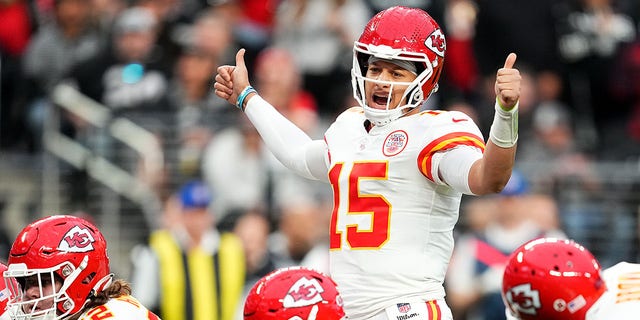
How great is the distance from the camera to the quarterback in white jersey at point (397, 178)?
20.2 feet

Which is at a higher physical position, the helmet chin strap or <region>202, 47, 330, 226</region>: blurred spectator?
the helmet chin strap

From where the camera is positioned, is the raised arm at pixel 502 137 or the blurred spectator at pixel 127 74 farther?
the blurred spectator at pixel 127 74

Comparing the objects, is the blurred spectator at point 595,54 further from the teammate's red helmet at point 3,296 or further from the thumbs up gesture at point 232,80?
the teammate's red helmet at point 3,296

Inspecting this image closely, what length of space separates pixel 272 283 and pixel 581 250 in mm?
1527

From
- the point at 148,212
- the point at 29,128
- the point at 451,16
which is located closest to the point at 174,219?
the point at 148,212

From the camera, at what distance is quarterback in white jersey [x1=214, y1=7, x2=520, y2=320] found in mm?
6172

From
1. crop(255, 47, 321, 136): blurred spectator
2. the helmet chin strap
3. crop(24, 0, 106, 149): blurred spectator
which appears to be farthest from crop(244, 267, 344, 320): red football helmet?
crop(24, 0, 106, 149): blurred spectator

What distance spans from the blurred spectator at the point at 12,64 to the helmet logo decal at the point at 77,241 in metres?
6.94

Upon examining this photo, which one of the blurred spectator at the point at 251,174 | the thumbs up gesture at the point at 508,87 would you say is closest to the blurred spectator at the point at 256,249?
the blurred spectator at the point at 251,174

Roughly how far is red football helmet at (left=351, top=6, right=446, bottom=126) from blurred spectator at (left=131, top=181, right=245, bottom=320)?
194 inches

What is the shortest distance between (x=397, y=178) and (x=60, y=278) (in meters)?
1.60

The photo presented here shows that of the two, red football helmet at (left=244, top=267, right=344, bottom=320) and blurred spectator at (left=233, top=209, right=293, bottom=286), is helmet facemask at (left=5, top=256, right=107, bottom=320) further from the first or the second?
blurred spectator at (left=233, top=209, right=293, bottom=286)

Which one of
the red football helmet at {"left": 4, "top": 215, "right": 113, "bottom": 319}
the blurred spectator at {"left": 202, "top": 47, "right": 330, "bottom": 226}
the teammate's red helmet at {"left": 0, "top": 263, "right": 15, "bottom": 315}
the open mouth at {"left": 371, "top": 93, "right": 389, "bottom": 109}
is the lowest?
the blurred spectator at {"left": 202, "top": 47, "right": 330, "bottom": 226}

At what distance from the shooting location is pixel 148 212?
12.4 meters
